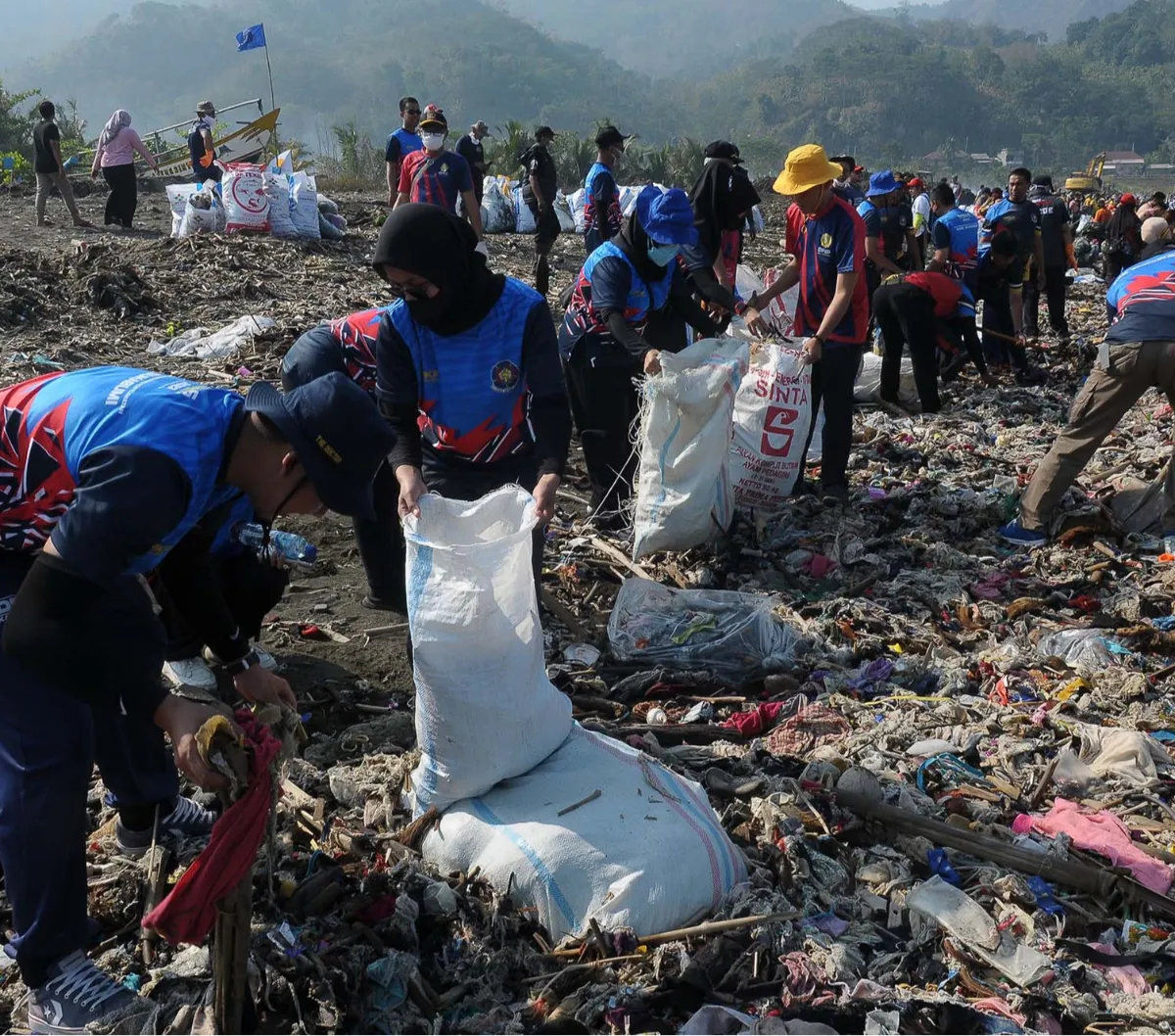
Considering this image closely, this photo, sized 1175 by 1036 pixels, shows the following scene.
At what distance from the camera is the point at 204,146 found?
14.5m

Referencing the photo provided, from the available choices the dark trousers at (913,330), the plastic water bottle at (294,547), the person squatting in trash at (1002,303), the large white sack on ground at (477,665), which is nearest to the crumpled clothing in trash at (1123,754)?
the large white sack on ground at (477,665)

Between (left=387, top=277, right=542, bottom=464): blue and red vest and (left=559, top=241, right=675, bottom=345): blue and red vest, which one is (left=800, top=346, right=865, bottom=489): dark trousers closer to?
(left=559, top=241, right=675, bottom=345): blue and red vest

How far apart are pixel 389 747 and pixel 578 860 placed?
1078mm

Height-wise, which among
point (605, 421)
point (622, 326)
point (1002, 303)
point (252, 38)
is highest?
point (252, 38)

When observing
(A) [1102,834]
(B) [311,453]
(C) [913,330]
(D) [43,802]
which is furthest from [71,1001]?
(C) [913,330]

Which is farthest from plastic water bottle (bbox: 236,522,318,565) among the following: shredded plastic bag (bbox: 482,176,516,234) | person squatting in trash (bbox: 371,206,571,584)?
shredded plastic bag (bbox: 482,176,516,234)

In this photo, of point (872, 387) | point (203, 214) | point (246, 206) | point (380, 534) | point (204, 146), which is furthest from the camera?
point (204, 146)

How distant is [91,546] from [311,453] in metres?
0.45

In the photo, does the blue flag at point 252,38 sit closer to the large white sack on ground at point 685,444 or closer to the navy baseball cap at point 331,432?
the large white sack on ground at point 685,444

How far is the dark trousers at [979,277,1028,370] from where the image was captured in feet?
31.6

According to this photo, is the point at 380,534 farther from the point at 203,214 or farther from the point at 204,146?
the point at 204,146

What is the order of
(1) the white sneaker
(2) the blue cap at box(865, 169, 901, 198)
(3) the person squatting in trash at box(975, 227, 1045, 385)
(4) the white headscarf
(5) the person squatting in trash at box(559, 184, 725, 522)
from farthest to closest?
(4) the white headscarf, (2) the blue cap at box(865, 169, 901, 198), (3) the person squatting in trash at box(975, 227, 1045, 385), (5) the person squatting in trash at box(559, 184, 725, 522), (1) the white sneaker

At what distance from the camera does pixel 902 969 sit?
97.7 inches

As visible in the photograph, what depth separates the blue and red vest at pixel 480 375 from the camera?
3357mm
